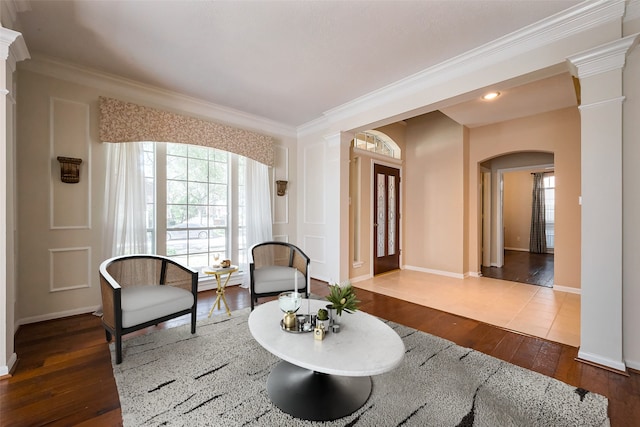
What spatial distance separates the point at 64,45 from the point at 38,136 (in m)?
0.98

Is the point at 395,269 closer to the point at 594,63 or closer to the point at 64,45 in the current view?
the point at 594,63

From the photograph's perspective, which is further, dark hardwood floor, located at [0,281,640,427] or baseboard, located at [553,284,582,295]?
baseboard, located at [553,284,582,295]

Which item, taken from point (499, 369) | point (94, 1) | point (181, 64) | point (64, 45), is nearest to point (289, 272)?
point (499, 369)

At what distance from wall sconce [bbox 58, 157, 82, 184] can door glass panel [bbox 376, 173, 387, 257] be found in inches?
172

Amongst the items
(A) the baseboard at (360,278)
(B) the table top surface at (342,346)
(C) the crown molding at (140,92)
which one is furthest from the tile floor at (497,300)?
(C) the crown molding at (140,92)

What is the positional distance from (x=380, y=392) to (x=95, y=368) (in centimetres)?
214

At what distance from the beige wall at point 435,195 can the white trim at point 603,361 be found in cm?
274

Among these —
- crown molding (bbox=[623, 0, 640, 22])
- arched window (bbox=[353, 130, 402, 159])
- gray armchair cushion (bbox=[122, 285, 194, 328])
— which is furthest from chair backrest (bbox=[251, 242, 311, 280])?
crown molding (bbox=[623, 0, 640, 22])

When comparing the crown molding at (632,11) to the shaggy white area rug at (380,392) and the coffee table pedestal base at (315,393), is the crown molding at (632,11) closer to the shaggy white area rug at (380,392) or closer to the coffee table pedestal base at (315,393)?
the shaggy white area rug at (380,392)

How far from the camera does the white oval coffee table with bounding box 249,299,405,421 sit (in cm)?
140

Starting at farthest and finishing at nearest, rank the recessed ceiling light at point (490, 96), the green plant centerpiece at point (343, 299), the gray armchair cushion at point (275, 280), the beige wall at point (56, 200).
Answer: the recessed ceiling light at point (490, 96), the gray armchair cushion at point (275, 280), the beige wall at point (56, 200), the green plant centerpiece at point (343, 299)

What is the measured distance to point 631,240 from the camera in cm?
201

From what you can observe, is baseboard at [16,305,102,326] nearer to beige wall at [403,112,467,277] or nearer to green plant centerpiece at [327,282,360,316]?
green plant centerpiece at [327,282,360,316]

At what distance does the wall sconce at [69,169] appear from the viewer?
2.91m
